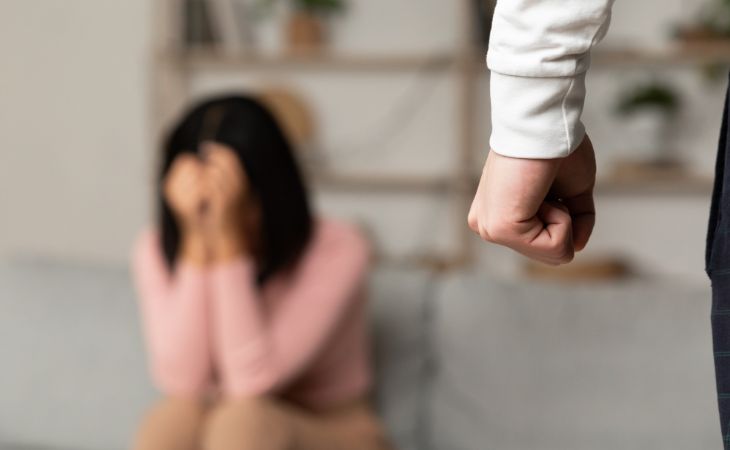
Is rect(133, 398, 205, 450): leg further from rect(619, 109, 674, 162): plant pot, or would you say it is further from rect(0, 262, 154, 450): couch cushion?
rect(619, 109, 674, 162): plant pot

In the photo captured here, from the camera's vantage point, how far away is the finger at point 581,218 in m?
0.81

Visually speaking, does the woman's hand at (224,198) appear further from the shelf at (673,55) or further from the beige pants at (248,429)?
the shelf at (673,55)

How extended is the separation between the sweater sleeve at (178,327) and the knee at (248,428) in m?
0.13

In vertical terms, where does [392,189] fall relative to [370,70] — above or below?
below

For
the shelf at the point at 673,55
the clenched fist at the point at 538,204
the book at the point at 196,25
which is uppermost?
the clenched fist at the point at 538,204

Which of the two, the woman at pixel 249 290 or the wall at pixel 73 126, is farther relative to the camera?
the wall at pixel 73 126

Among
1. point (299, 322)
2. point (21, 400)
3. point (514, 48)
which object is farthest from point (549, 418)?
point (514, 48)

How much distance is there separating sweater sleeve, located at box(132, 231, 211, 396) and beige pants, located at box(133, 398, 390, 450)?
0.16ft

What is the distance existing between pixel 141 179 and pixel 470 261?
1.07 meters

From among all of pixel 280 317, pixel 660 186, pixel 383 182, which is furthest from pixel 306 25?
pixel 280 317

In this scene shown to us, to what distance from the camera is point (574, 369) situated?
1.81 meters

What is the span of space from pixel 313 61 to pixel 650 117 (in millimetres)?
949

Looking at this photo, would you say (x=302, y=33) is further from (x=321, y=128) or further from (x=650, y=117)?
(x=650, y=117)

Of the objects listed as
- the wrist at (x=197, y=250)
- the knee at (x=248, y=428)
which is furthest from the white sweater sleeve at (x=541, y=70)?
the wrist at (x=197, y=250)
